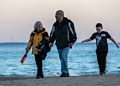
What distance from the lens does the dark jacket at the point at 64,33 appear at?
18.7 m

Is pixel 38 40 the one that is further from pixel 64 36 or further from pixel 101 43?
pixel 101 43

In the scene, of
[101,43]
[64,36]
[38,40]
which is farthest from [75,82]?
[101,43]

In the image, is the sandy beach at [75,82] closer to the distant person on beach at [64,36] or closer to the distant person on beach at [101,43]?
the distant person on beach at [64,36]

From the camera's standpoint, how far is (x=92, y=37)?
2031 centimetres

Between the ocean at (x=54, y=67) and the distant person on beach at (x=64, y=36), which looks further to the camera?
the ocean at (x=54, y=67)

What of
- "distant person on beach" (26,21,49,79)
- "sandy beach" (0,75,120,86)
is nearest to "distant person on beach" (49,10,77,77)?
"distant person on beach" (26,21,49,79)

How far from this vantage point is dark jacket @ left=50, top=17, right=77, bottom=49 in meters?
18.7

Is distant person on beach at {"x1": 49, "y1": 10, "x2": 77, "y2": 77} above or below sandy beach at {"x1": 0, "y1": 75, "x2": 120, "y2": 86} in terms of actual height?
→ above

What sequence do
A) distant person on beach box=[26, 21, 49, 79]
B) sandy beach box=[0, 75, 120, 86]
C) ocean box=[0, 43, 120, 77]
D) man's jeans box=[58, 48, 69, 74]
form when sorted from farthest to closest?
ocean box=[0, 43, 120, 77]
distant person on beach box=[26, 21, 49, 79]
man's jeans box=[58, 48, 69, 74]
sandy beach box=[0, 75, 120, 86]

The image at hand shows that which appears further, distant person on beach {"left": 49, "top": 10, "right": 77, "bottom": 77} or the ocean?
the ocean

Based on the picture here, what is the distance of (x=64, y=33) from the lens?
18766 millimetres

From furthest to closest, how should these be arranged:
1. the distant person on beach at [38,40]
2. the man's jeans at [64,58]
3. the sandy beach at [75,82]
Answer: the distant person on beach at [38,40] < the man's jeans at [64,58] < the sandy beach at [75,82]

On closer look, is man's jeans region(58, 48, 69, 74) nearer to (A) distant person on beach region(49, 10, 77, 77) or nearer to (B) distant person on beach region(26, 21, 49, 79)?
(A) distant person on beach region(49, 10, 77, 77)

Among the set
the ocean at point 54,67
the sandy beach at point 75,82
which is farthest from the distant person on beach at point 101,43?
the ocean at point 54,67
